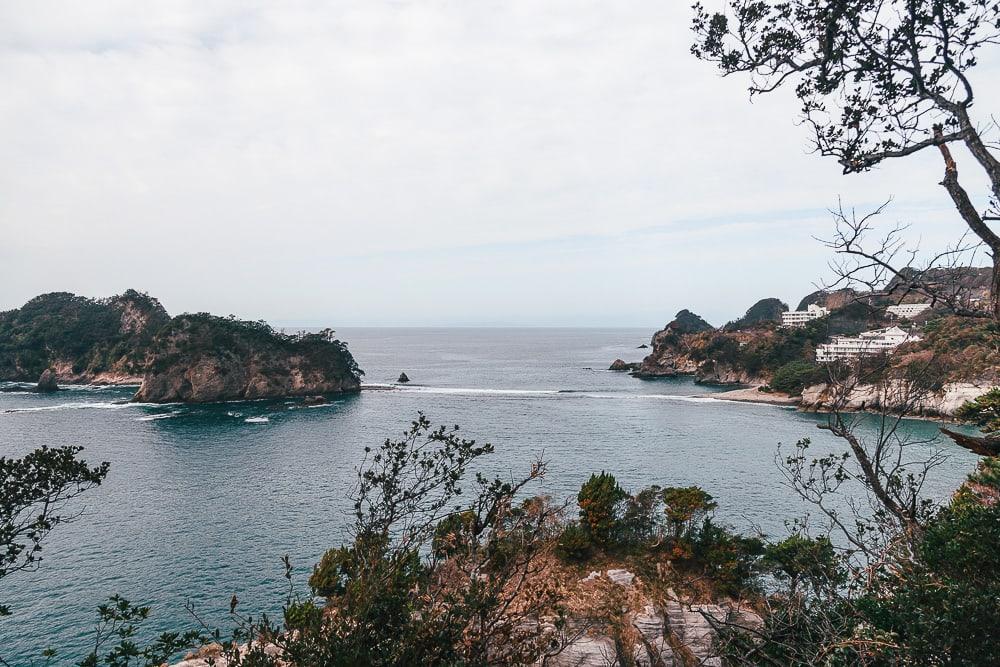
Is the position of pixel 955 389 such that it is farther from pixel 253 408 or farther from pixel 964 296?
pixel 253 408

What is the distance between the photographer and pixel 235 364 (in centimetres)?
8631

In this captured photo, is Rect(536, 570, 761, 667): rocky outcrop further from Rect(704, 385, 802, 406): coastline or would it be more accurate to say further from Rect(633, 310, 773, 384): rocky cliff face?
Rect(633, 310, 773, 384): rocky cliff face

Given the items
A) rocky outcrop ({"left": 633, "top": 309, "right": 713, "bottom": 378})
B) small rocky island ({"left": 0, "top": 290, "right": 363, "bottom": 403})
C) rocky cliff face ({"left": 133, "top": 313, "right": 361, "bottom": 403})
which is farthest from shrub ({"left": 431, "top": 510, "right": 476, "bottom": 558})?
rocky outcrop ({"left": 633, "top": 309, "right": 713, "bottom": 378})

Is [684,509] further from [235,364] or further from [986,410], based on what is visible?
[235,364]

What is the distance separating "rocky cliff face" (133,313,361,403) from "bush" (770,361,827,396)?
229ft

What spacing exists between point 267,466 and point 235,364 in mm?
47594

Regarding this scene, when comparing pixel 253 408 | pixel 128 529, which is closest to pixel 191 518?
pixel 128 529

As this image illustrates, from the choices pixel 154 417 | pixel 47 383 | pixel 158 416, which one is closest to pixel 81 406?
pixel 158 416

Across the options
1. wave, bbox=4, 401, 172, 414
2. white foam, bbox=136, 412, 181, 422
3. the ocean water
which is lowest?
the ocean water

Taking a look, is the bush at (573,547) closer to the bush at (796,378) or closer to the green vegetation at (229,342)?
the bush at (796,378)

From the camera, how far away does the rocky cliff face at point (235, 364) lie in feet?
269

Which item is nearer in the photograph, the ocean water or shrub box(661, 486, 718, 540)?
shrub box(661, 486, 718, 540)

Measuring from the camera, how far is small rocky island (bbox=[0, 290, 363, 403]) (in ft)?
273

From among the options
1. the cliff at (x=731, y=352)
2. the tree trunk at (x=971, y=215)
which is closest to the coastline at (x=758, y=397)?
the cliff at (x=731, y=352)
